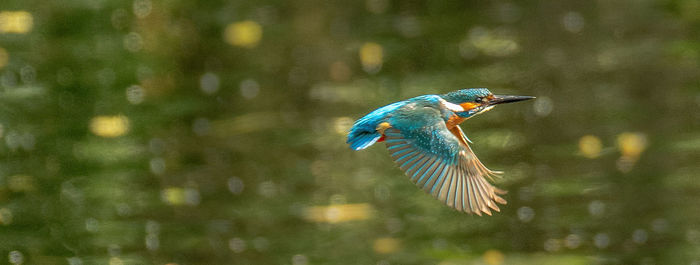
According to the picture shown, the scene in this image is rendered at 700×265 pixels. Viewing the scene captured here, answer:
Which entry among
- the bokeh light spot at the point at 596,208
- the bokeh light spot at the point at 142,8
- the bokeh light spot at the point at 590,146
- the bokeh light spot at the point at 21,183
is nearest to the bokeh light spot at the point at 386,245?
the bokeh light spot at the point at 596,208

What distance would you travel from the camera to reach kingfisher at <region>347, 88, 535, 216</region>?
2572 mm

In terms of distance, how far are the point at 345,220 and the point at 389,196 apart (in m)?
0.23

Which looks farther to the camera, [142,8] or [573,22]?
[142,8]

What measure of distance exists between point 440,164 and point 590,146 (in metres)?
2.74

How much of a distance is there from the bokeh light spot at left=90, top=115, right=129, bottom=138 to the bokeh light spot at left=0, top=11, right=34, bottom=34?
87 centimetres

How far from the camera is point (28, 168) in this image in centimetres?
509

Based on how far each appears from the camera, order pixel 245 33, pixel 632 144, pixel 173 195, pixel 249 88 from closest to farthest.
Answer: pixel 173 195
pixel 632 144
pixel 249 88
pixel 245 33

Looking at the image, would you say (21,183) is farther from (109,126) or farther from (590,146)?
(590,146)

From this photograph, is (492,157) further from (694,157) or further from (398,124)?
(398,124)

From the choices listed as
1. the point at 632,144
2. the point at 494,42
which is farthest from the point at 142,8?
the point at 632,144

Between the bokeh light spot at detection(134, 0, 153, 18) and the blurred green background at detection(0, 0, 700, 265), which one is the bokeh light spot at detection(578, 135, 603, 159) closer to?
the blurred green background at detection(0, 0, 700, 265)

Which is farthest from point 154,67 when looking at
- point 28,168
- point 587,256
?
point 587,256

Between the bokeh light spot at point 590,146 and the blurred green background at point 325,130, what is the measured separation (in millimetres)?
12

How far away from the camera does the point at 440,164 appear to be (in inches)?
103
